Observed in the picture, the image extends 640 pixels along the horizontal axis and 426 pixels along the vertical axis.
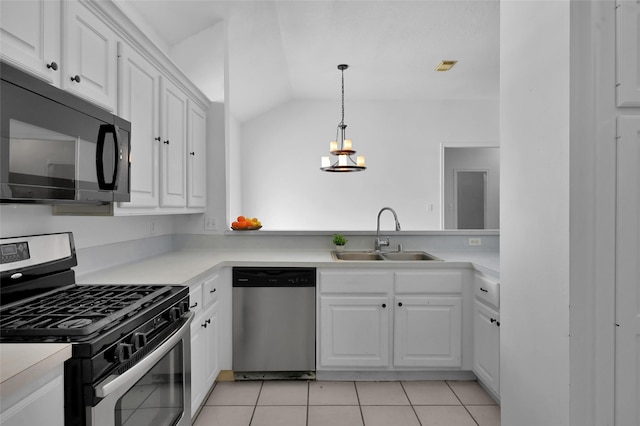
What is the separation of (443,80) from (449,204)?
80.9 inches

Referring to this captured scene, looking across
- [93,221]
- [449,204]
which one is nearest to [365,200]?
[449,204]

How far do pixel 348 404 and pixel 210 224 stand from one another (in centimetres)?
174

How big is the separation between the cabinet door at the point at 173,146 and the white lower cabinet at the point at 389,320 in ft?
3.65

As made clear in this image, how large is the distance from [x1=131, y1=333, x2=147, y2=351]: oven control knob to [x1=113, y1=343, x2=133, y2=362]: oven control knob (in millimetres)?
36

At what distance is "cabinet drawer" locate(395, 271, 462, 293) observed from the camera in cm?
253

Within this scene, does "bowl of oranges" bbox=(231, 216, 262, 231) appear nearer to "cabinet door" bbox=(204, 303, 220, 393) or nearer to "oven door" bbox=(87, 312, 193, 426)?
"cabinet door" bbox=(204, 303, 220, 393)

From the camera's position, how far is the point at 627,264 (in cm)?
118

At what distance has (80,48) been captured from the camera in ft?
4.90

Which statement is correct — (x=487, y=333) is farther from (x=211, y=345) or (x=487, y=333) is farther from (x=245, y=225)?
(x=245, y=225)

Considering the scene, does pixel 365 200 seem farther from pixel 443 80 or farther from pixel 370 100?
pixel 443 80

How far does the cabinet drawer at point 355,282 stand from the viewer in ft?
8.35

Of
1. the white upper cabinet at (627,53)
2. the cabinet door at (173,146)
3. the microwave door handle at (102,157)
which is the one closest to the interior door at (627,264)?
the white upper cabinet at (627,53)

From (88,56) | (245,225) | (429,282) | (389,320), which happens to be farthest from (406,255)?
(88,56)

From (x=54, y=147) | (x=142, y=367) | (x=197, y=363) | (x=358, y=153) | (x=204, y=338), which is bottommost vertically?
(x=197, y=363)
